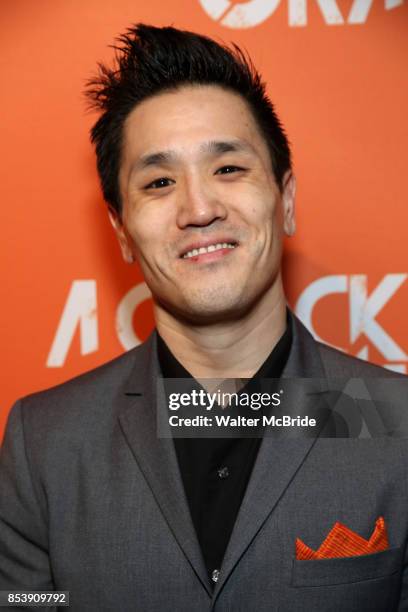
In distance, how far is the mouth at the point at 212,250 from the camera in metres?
1.32

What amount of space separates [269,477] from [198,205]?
20.4 inches

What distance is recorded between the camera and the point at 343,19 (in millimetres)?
1772

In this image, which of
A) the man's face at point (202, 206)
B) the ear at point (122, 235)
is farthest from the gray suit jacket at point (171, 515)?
the ear at point (122, 235)

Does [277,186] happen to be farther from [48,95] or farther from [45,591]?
[45,591]

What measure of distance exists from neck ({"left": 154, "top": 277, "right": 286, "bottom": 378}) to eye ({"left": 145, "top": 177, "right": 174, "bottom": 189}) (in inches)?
10.2

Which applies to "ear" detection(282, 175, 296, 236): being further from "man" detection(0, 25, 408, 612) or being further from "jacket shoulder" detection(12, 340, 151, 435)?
"jacket shoulder" detection(12, 340, 151, 435)

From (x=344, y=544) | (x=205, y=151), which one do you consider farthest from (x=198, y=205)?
(x=344, y=544)

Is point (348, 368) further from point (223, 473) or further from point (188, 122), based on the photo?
point (188, 122)

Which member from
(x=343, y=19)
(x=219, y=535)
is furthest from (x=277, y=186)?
(x=219, y=535)

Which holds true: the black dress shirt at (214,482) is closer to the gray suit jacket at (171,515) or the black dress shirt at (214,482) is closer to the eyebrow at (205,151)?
the gray suit jacket at (171,515)

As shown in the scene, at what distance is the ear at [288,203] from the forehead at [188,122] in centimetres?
11

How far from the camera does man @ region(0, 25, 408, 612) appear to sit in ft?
4.09

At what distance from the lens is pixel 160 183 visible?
4.59 ft

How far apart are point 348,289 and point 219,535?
2.68 ft
